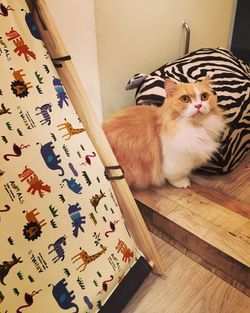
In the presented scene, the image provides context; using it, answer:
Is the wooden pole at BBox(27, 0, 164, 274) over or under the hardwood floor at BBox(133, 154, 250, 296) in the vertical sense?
over

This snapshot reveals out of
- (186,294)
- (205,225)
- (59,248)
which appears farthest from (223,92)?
(59,248)

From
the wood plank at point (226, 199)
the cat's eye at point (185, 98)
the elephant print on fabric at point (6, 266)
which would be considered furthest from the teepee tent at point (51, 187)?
the wood plank at point (226, 199)

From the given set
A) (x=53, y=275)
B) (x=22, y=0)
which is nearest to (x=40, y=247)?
(x=53, y=275)

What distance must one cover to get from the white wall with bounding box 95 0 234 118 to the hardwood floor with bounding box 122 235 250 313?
81 cm

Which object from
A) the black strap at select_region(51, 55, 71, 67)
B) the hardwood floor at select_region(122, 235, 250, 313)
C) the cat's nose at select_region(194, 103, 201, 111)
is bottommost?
the hardwood floor at select_region(122, 235, 250, 313)

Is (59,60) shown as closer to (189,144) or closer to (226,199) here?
(189,144)

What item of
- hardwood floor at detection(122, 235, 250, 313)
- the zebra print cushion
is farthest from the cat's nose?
hardwood floor at detection(122, 235, 250, 313)

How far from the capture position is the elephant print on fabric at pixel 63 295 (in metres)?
0.77

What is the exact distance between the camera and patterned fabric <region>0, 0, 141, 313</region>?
70 centimetres

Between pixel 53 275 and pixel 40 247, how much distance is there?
9 cm

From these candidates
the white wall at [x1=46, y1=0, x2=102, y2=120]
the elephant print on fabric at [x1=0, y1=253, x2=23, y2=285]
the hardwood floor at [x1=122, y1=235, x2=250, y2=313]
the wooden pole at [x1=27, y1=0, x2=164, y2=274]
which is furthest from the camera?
the white wall at [x1=46, y1=0, x2=102, y2=120]

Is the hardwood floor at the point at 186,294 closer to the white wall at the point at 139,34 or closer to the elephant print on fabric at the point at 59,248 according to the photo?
the elephant print on fabric at the point at 59,248

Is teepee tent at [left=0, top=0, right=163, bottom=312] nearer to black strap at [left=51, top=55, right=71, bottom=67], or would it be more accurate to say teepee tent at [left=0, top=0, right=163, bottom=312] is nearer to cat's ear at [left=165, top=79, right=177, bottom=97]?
black strap at [left=51, top=55, right=71, bottom=67]

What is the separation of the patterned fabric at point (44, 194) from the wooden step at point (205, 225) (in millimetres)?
353
